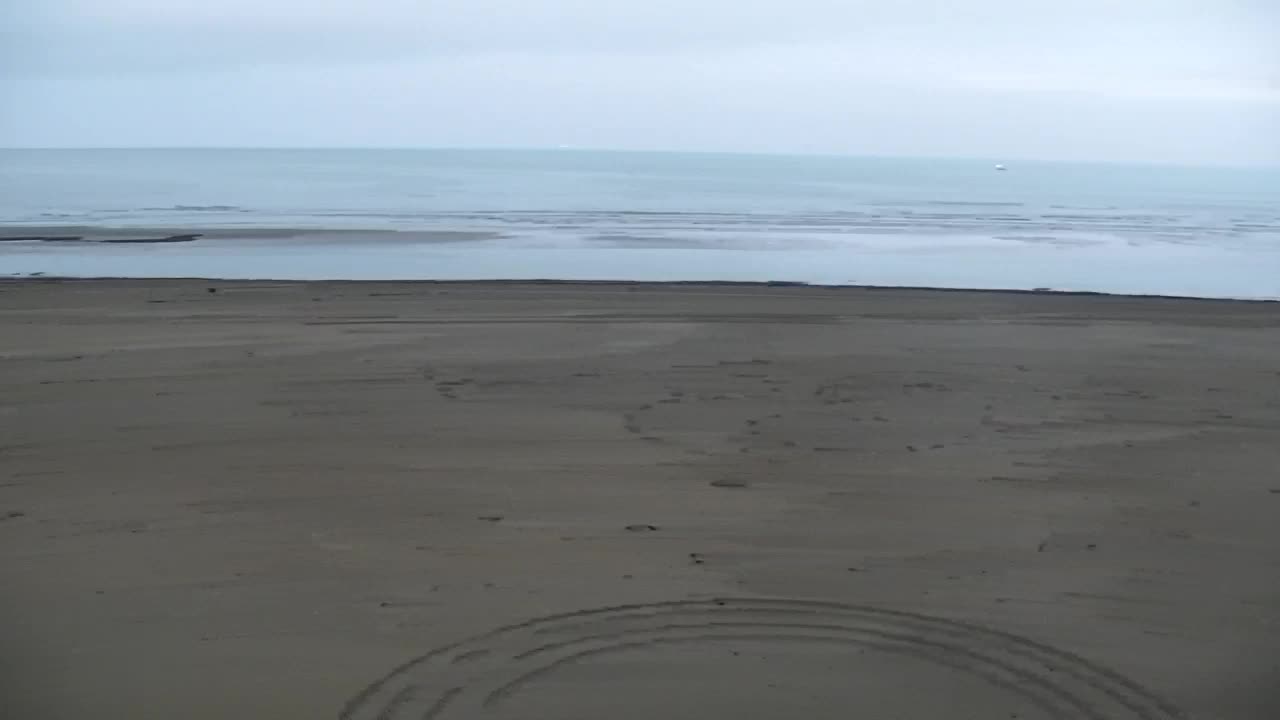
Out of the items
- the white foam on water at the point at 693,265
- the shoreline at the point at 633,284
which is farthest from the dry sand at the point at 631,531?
the white foam on water at the point at 693,265

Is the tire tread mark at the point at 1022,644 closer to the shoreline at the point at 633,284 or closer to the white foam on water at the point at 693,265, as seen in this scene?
the shoreline at the point at 633,284

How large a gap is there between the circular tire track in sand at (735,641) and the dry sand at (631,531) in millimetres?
14

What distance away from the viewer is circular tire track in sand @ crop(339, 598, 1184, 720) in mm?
3537

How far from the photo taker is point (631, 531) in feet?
17.0

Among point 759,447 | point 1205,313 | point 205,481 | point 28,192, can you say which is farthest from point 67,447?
point 28,192

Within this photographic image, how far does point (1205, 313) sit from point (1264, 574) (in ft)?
30.9

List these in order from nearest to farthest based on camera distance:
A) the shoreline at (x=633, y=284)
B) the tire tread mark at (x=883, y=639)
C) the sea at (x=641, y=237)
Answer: the tire tread mark at (x=883, y=639), the shoreline at (x=633, y=284), the sea at (x=641, y=237)

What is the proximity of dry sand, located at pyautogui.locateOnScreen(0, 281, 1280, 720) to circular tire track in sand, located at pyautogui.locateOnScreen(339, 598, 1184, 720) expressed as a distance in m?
0.01

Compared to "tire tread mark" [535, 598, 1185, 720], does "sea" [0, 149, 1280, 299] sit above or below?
above

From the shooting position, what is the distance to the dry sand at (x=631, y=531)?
3.70 m

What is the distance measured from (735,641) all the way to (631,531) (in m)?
1.25

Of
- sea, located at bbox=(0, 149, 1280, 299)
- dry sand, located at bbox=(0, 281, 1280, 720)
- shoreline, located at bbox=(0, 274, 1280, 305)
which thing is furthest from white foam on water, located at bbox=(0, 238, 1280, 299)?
dry sand, located at bbox=(0, 281, 1280, 720)

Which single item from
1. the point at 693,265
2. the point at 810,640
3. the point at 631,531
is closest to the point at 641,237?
the point at 693,265

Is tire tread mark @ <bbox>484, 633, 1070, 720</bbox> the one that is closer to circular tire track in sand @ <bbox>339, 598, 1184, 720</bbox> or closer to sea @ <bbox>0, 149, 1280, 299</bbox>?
circular tire track in sand @ <bbox>339, 598, 1184, 720</bbox>
